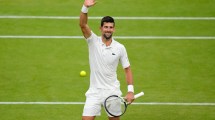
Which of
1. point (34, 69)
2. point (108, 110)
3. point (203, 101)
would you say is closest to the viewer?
point (108, 110)

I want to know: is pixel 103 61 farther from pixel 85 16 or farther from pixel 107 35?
pixel 85 16

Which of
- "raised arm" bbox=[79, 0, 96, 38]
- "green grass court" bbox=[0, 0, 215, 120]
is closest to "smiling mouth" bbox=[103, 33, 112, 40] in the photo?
"raised arm" bbox=[79, 0, 96, 38]

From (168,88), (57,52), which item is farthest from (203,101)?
(57,52)

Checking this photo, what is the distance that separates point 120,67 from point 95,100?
5212mm

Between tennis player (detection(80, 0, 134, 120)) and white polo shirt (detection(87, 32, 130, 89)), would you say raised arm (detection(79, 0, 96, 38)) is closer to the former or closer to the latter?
tennis player (detection(80, 0, 134, 120))

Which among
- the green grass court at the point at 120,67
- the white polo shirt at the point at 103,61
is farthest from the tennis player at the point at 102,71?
the green grass court at the point at 120,67

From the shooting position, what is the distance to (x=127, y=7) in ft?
63.8

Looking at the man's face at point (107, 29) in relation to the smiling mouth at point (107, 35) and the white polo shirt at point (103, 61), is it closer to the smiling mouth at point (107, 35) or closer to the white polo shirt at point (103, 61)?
the smiling mouth at point (107, 35)

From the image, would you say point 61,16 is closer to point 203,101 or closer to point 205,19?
point 205,19

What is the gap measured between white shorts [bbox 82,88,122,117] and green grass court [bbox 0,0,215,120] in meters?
2.45

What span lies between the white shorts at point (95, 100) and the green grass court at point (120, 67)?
2.45 meters

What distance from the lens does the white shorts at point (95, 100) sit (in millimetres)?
10812

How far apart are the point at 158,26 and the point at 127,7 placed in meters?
1.61

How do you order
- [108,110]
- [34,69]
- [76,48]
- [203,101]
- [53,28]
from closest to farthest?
[108,110] < [203,101] < [34,69] < [76,48] < [53,28]
